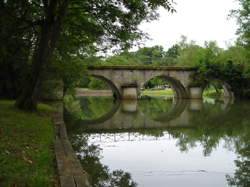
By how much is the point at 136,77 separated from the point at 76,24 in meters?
21.2

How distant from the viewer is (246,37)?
26.4 meters

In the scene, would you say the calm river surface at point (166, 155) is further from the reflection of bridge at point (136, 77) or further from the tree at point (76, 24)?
the reflection of bridge at point (136, 77)

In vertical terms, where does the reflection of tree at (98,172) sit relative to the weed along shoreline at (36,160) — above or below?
below

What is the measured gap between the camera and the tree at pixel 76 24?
Result: 10344 millimetres

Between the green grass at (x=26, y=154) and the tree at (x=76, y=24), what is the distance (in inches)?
112

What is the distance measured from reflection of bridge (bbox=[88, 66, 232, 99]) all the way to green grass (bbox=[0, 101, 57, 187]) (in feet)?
78.7

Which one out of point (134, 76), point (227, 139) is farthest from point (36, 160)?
point (134, 76)

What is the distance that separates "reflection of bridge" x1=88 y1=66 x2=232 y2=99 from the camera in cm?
3189

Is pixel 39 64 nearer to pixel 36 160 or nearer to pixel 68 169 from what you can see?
pixel 36 160

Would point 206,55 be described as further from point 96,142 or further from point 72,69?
point 96,142

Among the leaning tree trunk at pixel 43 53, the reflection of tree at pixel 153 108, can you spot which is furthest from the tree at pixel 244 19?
the leaning tree trunk at pixel 43 53

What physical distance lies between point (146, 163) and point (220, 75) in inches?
1183

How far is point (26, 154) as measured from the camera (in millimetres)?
5000

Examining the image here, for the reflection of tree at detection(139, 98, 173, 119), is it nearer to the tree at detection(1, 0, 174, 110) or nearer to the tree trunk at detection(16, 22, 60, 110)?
the tree at detection(1, 0, 174, 110)
